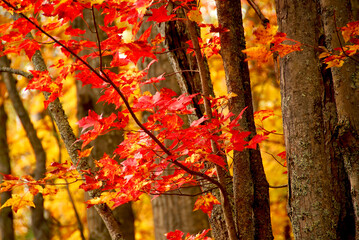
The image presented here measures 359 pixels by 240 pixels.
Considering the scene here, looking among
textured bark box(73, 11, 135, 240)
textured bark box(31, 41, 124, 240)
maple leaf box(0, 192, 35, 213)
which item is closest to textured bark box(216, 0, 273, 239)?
textured bark box(31, 41, 124, 240)

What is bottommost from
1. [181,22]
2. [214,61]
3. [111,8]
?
[111,8]

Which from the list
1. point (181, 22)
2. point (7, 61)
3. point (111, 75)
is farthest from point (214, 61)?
point (111, 75)

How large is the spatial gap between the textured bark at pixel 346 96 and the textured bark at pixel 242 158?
1.66ft

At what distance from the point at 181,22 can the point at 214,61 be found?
5201 millimetres

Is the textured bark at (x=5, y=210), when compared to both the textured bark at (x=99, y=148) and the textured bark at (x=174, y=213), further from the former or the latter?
the textured bark at (x=174, y=213)

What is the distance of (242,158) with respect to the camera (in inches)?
78.1

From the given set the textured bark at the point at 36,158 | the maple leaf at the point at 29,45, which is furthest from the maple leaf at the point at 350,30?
the textured bark at the point at 36,158

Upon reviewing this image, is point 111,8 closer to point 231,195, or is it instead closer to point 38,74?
point 38,74

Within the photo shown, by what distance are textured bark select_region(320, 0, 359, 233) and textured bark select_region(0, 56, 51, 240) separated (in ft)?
17.7

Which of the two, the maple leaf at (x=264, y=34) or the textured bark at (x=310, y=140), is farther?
the textured bark at (x=310, y=140)

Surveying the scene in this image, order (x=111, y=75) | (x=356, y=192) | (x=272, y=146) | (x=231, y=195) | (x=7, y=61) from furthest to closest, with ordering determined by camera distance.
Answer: (x=272, y=146), (x=7, y=61), (x=231, y=195), (x=111, y=75), (x=356, y=192)

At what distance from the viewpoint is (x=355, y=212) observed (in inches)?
62.1

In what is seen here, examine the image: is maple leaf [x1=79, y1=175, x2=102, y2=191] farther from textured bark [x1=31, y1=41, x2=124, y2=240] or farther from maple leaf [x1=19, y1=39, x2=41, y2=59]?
maple leaf [x1=19, y1=39, x2=41, y2=59]

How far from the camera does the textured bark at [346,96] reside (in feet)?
5.21
